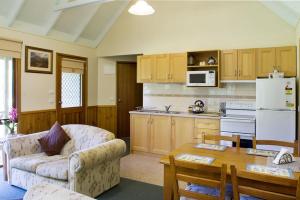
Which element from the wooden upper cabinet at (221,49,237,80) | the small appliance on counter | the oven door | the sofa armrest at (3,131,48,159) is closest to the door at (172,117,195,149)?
the small appliance on counter

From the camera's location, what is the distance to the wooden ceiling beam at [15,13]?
14.0 feet

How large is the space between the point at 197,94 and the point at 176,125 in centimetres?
87

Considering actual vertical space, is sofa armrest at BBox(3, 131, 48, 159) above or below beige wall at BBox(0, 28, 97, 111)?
below

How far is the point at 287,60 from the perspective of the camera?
4.17 m

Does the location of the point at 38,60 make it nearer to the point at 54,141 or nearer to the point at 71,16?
Answer: the point at 71,16

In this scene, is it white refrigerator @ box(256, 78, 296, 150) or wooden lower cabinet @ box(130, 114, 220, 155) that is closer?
white refrigerator @ box(256, 78, 296, 150)

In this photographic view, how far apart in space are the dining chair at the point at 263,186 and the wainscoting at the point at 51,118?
4236 mm

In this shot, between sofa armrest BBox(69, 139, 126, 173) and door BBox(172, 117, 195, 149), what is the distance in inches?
65.4

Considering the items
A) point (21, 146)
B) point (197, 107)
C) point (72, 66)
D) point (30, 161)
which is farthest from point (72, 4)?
point (197, 107)

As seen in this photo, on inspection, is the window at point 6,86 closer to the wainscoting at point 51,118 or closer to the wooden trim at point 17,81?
the wooden trim at point 17,81

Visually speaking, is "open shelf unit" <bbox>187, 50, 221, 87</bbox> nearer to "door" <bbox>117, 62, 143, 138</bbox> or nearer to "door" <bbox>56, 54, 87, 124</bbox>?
"door" <bbox>117, 62, 143, 138</bbox>

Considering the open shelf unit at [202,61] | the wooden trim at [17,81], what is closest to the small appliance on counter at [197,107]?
the open shelf unit at [202,61]

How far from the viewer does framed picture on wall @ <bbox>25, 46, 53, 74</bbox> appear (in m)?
4.78

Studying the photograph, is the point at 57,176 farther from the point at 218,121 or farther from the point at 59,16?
the point at 59,16
